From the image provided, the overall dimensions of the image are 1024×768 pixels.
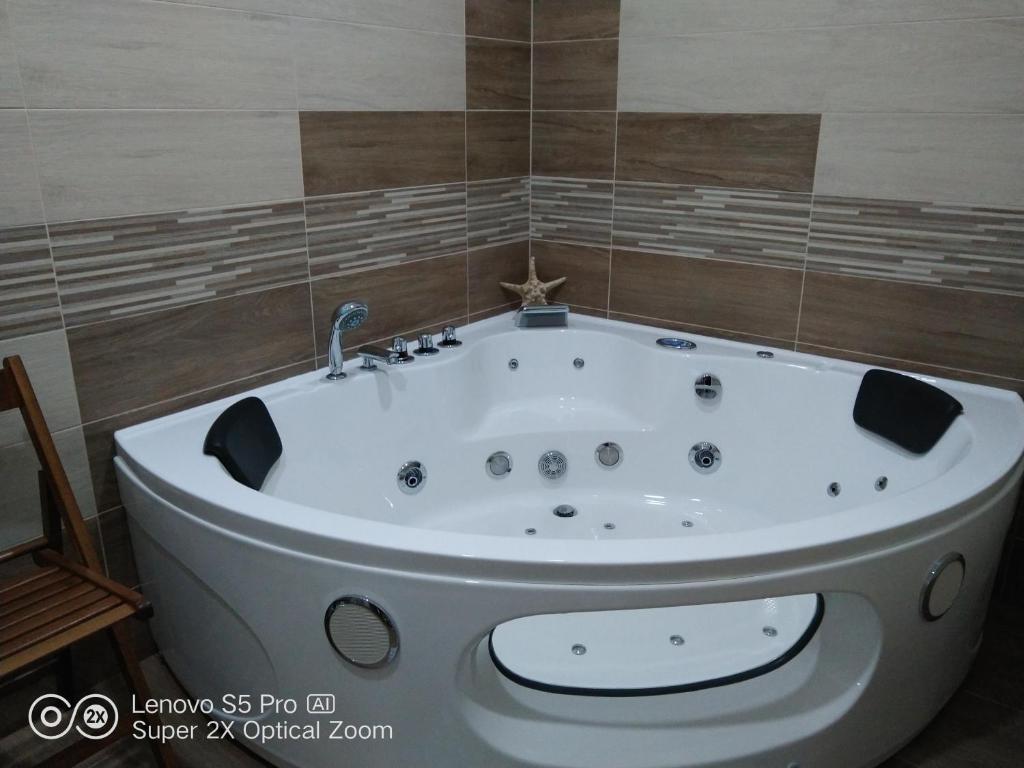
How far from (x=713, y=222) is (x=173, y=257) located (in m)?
1.52

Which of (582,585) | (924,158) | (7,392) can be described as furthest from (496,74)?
(582,585)

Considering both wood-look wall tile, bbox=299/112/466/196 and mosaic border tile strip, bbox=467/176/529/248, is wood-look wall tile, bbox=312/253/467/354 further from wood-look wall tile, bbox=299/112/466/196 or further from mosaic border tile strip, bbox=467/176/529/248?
wood-look wall tile, bbox=299/112/466/196

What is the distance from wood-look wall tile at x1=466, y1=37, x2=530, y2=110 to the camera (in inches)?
94.8

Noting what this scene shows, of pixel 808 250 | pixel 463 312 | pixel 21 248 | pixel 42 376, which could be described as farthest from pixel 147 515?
pixel 808 250

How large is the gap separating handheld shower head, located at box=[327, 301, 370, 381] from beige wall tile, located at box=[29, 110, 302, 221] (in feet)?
1.02

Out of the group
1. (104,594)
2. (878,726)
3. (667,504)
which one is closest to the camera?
(104,594)

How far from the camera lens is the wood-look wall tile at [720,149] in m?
2.19

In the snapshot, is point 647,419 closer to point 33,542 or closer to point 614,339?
point 614,339

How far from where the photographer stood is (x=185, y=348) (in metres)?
1.84

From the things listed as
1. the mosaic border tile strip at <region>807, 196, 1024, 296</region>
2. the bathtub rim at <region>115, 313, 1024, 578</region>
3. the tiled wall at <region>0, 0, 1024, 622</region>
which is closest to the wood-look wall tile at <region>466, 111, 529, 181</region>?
the tiled wall at <region>0, 0, 1024, 622</region>

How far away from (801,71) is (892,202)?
43 centimetres

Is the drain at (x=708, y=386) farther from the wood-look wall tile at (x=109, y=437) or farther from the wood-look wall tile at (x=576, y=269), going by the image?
the wood-look wall tile at (x=109, y=437)

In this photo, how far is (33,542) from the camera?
1567 millimetres

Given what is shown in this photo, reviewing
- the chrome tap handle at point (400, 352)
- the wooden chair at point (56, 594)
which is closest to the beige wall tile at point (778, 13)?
the chrome tap handle at point (400, 352)
